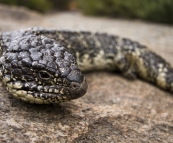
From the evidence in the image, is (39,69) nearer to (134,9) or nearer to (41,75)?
(41,75)

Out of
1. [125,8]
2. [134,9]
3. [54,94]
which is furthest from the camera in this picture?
[125,8]

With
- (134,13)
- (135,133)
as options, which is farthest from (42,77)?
(134,13)

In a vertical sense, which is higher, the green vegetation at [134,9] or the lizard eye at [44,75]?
the green vegetation at [134,9]

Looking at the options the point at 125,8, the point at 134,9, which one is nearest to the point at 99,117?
the point at 134,9

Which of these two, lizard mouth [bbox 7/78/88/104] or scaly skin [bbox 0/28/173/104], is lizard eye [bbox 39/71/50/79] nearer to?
scaly skin [bbox 0/28/173/104]

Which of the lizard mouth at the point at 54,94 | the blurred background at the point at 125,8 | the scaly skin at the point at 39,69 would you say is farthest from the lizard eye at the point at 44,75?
the blurred background at the point at 125,8

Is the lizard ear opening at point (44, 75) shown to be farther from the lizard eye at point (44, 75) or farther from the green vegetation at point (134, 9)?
the green vegetation at point (134, 9)
